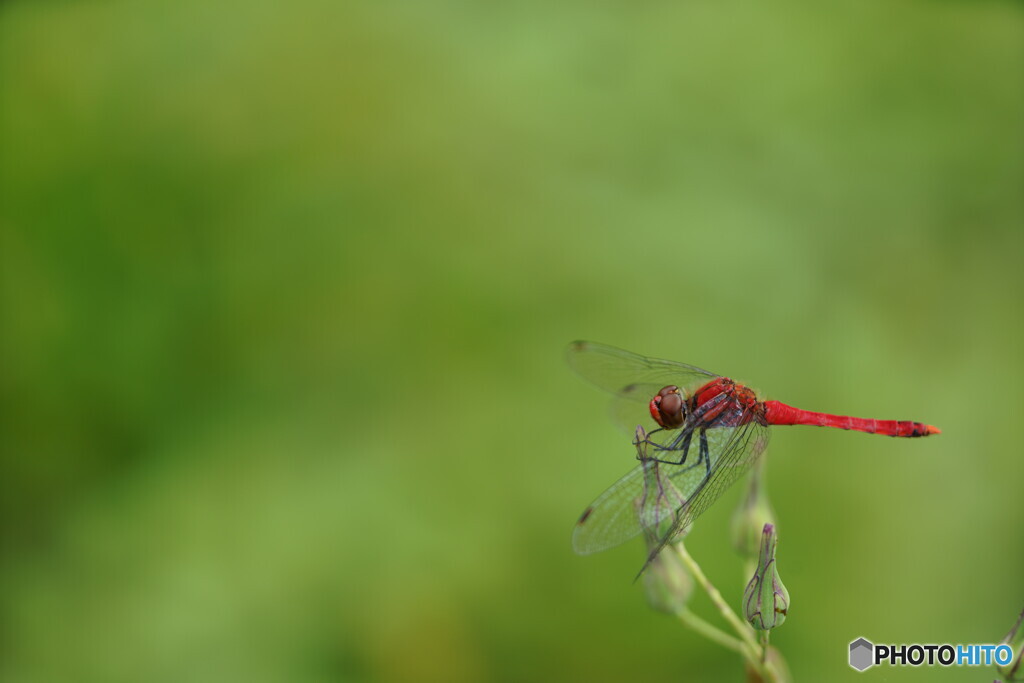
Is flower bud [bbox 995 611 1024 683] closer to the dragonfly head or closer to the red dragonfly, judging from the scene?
the red dragonfly

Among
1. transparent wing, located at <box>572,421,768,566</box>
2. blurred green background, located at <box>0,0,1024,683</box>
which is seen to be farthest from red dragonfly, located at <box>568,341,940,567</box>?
blurred green background, located at <box>0,0,1024,683</box>

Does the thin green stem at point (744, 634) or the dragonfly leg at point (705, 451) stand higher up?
the dragonfly leg at point (705, 451)

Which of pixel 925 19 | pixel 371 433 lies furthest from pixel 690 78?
pixel 371 433

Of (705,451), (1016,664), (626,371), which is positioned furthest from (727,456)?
(1016,664)

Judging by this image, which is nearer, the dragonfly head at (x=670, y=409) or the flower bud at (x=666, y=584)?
the flower bud at (x=666, y=584)

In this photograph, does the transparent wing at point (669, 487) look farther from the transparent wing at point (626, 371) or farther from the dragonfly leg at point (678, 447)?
the transparent wing at point (626, 371)

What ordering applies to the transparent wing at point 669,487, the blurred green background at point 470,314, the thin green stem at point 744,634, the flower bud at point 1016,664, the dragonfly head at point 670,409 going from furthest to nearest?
the blurred green background at point 470,314
the dragonfly head at point 670,409
the transparent wing at point 669,487
the thin green stem at point 744,634
the flower bud at point 1016,664

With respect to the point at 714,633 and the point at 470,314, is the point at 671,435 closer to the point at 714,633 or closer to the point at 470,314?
the point at 714,633

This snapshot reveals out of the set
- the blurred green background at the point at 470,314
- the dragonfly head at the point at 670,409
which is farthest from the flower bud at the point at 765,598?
the blurred green background at the point at 470,314
